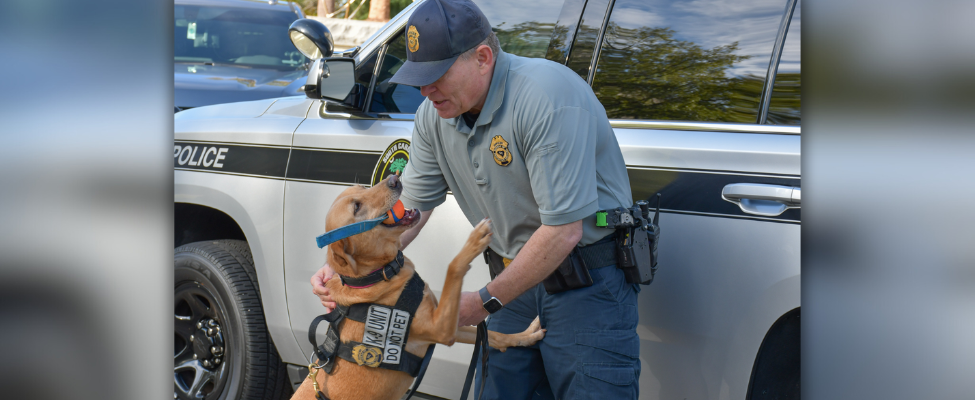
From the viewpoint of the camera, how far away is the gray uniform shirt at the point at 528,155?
177cm

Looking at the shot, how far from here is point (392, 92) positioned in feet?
9.40

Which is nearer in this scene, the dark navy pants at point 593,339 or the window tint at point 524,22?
the dark navy pants at point 593,339

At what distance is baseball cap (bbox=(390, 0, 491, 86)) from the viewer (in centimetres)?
187

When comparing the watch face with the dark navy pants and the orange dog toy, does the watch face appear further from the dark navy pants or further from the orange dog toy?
the orange dog toy

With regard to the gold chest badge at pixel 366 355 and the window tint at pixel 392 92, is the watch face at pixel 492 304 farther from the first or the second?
the window tint at pixel 392 92

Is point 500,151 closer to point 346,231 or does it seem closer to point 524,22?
point 346,231

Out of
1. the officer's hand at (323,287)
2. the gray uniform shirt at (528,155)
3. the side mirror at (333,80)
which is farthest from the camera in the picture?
the side mirror at (333,80)

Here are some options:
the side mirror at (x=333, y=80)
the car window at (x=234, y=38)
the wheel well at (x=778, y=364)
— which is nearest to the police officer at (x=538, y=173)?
the wheel well at (x=778, y=364)

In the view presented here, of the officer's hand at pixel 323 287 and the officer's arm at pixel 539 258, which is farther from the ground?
the officer's arm at pixel 539 258

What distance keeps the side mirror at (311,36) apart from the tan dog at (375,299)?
1244 mm

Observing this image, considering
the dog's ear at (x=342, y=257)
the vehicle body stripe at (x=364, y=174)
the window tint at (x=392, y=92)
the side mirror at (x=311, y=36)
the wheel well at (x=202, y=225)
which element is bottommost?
the wheel well at (x=202, y=225)

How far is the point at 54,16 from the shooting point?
0.58 metres

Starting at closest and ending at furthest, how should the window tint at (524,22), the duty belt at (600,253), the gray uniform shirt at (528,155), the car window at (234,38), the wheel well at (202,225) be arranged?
the gray uniform shirt at (528,155), the duty belt at (600,253), the window tint at (524,22), the wheel well at (202,225), the car window at (234,38)

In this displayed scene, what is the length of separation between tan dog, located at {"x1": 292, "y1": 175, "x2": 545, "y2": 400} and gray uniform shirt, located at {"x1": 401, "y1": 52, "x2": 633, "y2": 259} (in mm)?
207
